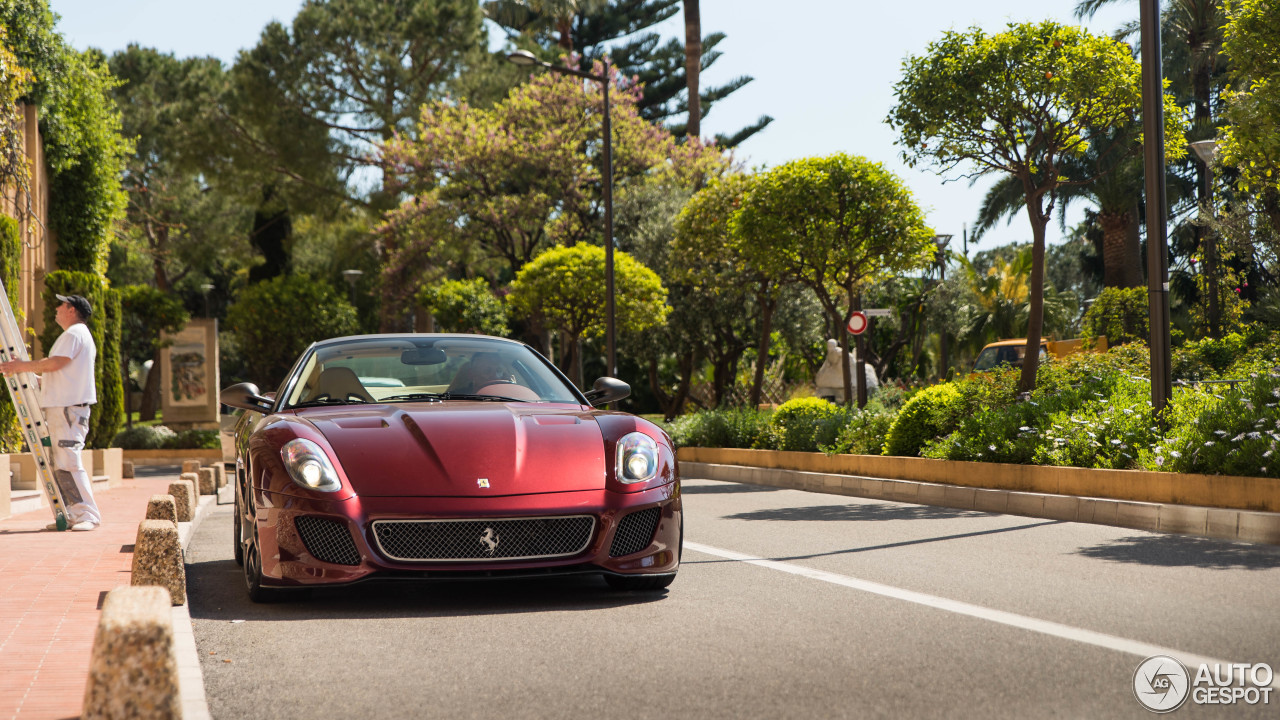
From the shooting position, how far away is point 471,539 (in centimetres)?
552

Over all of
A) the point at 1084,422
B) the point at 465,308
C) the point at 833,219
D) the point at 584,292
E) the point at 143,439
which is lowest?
the point at 143,439

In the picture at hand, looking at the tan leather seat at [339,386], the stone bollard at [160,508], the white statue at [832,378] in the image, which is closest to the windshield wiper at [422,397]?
the tan leather seat at [339,386]

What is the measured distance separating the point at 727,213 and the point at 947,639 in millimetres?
→ 19105

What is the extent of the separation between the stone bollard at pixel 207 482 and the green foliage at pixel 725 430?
6.84m

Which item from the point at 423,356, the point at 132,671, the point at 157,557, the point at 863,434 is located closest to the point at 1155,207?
the point at 863,434

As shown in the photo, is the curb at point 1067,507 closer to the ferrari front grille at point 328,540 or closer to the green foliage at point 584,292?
the ferrari front grille at point 328,540

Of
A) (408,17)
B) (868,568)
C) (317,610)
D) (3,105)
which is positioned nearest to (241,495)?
(317,610)

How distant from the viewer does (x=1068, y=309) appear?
1697 inches

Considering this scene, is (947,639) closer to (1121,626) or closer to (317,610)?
(1121,626)

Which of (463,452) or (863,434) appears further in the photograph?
(863,434)

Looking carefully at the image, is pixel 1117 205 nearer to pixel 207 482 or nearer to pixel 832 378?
pixel 832 378

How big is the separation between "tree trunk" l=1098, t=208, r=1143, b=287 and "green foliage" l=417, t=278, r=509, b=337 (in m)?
17.5

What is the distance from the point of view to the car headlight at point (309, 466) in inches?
219

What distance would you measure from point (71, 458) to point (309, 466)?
468 centimetres
